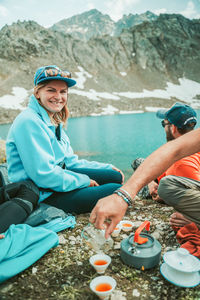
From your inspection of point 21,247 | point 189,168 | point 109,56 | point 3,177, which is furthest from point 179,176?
point 109,56

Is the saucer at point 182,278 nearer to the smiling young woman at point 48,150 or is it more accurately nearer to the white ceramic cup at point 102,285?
the white ceramic cup at point 102,285

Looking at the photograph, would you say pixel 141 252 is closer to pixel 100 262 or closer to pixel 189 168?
pixel 100 262

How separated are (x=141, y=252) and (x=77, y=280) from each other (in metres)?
0.87

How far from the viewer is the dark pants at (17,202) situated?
337cm

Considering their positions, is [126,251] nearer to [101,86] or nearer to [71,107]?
[71,107]

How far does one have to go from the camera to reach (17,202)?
353 centimetres

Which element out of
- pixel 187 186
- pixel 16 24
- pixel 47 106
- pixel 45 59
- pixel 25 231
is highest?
pixel 16 24

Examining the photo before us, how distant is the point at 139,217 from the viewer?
15.9 feet

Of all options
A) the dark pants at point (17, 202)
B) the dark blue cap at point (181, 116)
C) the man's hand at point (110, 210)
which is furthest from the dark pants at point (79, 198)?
the man's hand at point (110, 210)

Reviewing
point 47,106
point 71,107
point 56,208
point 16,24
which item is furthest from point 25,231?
point 16,24

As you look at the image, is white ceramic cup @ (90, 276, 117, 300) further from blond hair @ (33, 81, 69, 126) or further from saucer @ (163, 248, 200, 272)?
blond hair @ (33, 81, 69, 126)

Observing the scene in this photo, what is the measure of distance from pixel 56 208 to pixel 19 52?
354 ft

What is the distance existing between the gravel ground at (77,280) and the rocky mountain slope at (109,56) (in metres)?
64.0

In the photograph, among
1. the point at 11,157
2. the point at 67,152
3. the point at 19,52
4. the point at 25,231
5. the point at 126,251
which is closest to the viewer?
the point at 126,251
